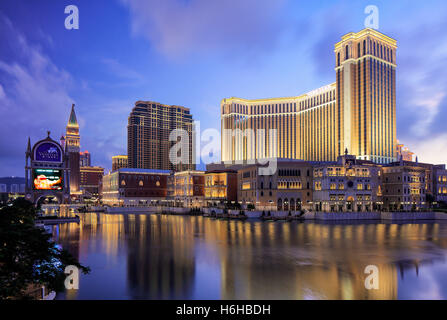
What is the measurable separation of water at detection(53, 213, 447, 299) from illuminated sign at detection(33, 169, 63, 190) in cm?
5077

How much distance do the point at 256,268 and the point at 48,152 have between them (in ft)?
268

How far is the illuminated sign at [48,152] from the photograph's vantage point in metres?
91.6

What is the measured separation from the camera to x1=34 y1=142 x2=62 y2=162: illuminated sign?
301 feet

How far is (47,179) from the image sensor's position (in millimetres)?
92938

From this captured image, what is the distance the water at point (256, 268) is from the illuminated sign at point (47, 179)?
→ 5077cm

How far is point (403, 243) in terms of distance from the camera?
1845 inches
